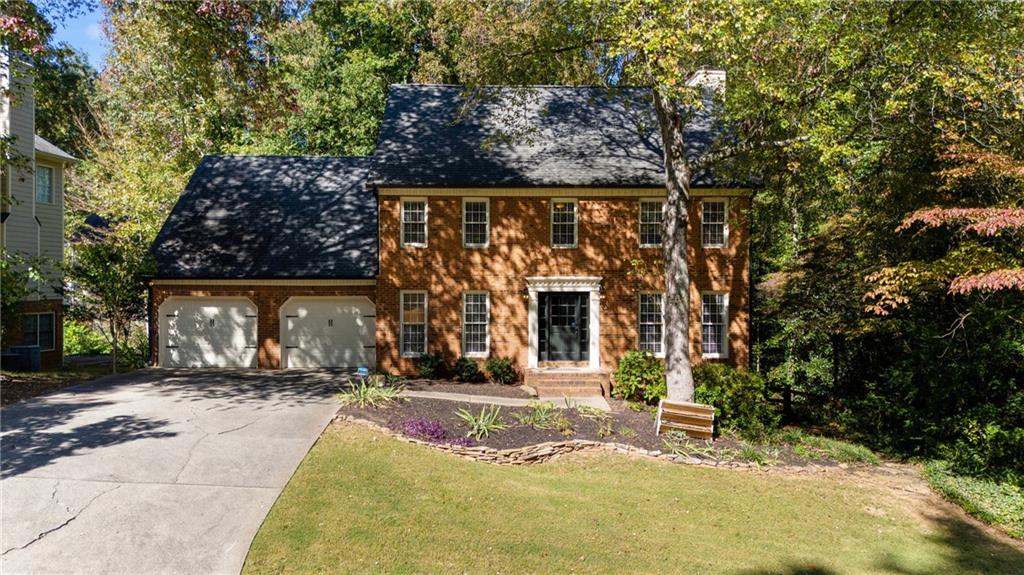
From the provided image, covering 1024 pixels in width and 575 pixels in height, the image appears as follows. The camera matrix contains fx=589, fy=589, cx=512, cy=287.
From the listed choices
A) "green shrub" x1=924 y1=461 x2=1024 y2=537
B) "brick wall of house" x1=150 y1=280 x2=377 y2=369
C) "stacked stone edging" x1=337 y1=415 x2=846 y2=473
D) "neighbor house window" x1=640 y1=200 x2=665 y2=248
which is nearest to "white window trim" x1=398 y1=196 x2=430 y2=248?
"brick wall of house" x1=150 y1=280 x2=377 y2=369

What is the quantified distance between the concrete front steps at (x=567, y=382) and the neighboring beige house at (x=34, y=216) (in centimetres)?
1388

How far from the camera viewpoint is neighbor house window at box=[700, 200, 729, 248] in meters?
17.1

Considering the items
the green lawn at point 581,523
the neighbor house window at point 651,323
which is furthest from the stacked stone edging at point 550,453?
the neighbor house window at point 651,323

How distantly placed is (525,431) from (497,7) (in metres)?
8.99

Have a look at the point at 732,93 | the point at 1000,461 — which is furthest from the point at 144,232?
the point at 1000,461

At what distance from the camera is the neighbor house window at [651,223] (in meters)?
17.1

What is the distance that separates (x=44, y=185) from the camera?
63.2 feet

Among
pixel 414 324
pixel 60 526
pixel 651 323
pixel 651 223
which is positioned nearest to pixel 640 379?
pixel 651 323

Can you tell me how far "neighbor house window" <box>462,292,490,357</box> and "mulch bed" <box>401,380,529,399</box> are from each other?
1205 millimetres

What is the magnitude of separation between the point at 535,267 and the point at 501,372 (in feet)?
10.4

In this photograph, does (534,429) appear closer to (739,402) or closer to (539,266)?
(739,402)

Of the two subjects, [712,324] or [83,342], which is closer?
[712,324]

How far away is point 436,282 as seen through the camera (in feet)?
55.8

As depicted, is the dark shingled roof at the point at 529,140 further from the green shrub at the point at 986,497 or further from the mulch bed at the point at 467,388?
the green shrub at the point at 986,497
